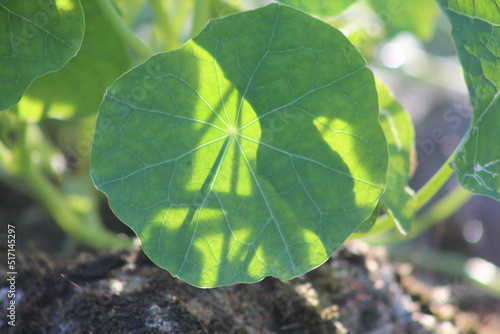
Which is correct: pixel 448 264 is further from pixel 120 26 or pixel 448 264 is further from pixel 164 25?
pixel 120 26

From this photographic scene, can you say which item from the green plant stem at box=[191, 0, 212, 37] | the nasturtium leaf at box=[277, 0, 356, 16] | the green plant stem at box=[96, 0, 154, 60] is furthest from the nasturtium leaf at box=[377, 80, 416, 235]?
the green plant stem at box=[96, 0, 154, 60]

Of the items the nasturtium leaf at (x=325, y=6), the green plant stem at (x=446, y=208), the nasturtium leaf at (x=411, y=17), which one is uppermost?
the nasturtium leaf at (x=325, y=6)

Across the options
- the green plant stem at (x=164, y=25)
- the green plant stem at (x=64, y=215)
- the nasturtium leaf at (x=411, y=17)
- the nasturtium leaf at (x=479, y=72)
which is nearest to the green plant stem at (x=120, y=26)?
the green plant stem at (x=164, y=25)

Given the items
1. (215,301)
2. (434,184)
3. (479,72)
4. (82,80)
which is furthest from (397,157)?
(82,80)

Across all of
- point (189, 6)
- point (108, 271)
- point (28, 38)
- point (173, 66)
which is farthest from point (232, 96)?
point (189, 6)

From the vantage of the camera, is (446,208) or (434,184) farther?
(446,208)

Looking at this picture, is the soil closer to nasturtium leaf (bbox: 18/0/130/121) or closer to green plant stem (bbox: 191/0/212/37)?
nasturtium leaf (bbox: 18/0/130/121)

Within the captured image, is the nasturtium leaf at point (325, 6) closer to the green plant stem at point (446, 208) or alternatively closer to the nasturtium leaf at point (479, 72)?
the nasturtium leaf at point (479, 72)
